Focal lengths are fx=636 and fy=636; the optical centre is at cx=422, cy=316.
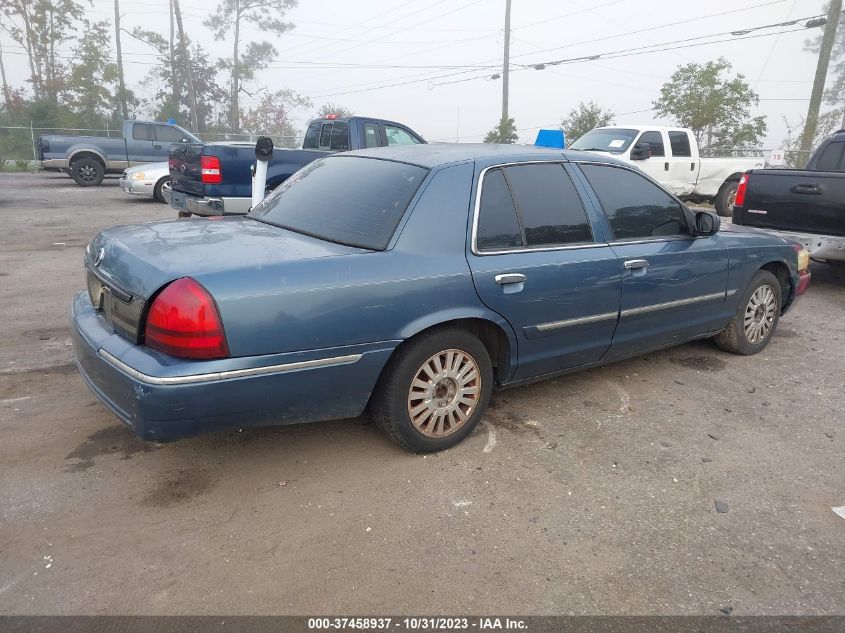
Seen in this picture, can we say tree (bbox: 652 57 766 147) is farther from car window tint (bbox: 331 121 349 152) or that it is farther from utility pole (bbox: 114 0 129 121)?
utility pole (bbox: 114 0 129 121)

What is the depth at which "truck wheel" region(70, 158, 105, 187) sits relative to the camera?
59.4ft

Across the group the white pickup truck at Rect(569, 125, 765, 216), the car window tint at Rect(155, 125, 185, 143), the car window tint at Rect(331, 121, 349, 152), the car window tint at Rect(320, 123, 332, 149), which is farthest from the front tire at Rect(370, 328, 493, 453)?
the car window tint at Rect(155, 125, 185, 143)

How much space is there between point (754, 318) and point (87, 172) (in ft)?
61.1

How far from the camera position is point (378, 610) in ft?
7.62

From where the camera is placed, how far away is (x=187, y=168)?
8.81m

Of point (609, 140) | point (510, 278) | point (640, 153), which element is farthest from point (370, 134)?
point (510, 278)

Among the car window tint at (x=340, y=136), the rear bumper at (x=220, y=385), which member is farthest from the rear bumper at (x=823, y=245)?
the car window tint at (x=340, y=136)

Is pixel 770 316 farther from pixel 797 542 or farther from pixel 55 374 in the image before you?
pixel 55 374

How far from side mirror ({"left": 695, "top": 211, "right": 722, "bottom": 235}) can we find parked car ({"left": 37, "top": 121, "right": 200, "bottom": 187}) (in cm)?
1614

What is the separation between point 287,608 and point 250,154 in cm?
748

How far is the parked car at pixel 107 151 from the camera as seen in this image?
58.1ft

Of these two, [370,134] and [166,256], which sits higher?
[370,134]

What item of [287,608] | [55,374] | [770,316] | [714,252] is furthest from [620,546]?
[55,374]

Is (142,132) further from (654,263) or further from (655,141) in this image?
(654,263)
